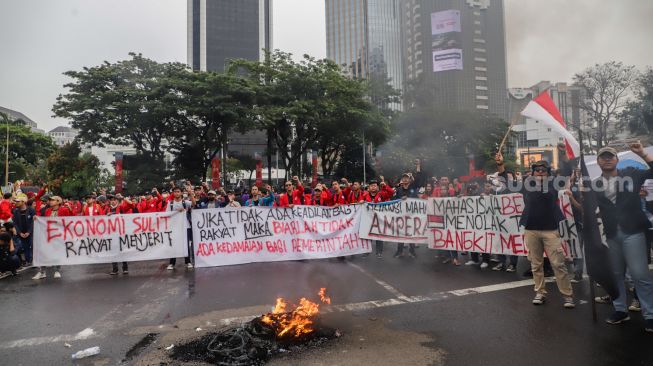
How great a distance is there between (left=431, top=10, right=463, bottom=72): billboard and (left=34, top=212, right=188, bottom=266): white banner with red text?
76.6m

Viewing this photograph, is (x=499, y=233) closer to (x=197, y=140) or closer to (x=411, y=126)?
(x=197, y=140)

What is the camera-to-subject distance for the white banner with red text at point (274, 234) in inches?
346

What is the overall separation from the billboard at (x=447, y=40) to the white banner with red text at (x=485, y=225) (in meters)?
75.1

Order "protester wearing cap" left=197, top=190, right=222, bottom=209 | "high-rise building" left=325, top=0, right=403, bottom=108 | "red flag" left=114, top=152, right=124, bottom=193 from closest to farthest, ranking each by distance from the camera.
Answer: "protester wearing cap" left=197, top=190, right=222, bottom=209 < "red flag" left=114, top=152, right=124, bottom=193 < "high-rise building" left=325, top=0, right=403, bottom=108

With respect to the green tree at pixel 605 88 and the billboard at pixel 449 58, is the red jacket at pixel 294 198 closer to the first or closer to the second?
the green tree at pixel 605 88

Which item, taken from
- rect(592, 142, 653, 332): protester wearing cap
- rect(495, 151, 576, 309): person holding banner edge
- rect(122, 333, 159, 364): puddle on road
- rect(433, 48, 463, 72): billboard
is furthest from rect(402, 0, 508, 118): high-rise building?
rect(122, 333, 159, 364): puddle on road

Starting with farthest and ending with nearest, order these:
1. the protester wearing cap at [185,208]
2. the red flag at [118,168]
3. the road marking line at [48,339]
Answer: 1. the red flag at [118,168]
2. the protester wearing cap at [185,208]
3. the road marking line at [48,339]

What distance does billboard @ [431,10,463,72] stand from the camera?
77.4 metres

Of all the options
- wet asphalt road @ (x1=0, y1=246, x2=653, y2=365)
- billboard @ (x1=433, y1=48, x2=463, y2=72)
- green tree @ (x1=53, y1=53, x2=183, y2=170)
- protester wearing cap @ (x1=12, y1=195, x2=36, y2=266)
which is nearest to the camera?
wet asphalt road @ (x1=0, y1=246, x2=653, y2=365)

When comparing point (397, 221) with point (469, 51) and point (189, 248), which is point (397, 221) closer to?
point (189, 248)

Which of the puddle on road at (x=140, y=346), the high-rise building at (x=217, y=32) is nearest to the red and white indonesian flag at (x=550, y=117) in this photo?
the puddle on road at (x=140, y=346)

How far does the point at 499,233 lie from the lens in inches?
308

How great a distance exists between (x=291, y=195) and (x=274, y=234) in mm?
1027

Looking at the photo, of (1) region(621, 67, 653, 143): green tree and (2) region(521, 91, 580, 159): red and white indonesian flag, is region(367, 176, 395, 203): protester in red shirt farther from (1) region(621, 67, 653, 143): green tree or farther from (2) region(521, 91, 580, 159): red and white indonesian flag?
(1) region(621, 67, 653, 143): green tree
